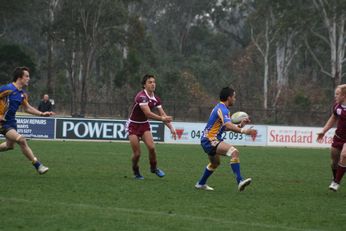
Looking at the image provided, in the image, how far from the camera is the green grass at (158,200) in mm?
8875

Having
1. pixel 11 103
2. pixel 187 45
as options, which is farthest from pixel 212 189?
pixel 187 45

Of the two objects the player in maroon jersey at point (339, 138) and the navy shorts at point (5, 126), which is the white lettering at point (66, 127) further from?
the player in maroon jersey at point (339, 138)

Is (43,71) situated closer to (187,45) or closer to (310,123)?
(187,45)

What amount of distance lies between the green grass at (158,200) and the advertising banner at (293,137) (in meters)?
16.3

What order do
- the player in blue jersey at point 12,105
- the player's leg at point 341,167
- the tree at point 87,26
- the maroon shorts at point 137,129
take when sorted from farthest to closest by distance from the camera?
the tree at point 87,26 < the maroon shorts at point 137,129 < the player in blue jersey at point 12,105 < the player's leg at point 341,167

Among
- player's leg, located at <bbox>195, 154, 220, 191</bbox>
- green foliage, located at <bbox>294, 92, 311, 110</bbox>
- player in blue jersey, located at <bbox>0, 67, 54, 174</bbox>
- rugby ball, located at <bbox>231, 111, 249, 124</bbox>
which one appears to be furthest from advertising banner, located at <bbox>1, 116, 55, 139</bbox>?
green foliage, located at <bbox>294, 92, 311, 110</bbox>

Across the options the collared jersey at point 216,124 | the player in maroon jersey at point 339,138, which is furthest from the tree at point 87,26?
the collared jersey at point 216,124

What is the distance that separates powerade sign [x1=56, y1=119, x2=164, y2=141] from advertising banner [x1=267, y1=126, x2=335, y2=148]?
5.45 meters

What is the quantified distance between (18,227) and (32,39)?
6453 cm

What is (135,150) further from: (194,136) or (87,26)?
(87,26)

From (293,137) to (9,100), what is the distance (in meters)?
22.8

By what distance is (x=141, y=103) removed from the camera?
14.1 meters

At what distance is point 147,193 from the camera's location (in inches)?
468

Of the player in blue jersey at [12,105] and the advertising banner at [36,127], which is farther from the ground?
the player in blue jersey at [12,105]
